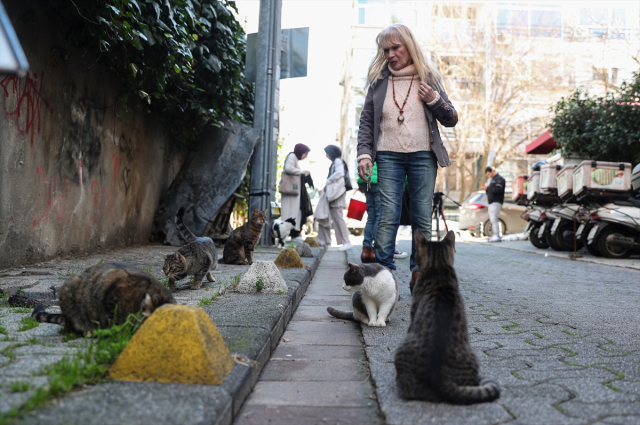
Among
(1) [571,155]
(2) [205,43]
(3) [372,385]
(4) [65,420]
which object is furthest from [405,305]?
(1) [571,155]

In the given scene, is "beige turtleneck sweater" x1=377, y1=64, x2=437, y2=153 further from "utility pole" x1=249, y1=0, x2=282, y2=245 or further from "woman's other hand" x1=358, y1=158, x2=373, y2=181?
"utility pole" x1=249, y1=0, x2=282, y2=245

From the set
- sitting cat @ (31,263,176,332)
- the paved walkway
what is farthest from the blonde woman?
sitting cat @ (31,263,176,332)

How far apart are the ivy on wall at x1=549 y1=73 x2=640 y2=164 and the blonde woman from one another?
31.4 ft

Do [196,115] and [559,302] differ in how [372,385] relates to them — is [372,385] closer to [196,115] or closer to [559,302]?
[559,302]

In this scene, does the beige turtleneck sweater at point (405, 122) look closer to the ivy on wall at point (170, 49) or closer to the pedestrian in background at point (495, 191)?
the ivy on wall at point (170, 49)

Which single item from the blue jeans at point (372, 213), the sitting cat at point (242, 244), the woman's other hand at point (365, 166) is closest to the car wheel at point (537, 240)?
the blue jeans at point (372, 213)

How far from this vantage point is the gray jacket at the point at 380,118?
4.69m

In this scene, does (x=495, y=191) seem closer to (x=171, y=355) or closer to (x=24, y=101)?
(x=24, y=101)

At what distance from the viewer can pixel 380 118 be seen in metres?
4.79

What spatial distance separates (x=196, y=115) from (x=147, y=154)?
3.48 feet

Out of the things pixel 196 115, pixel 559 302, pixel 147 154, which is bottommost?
pixel 559 302

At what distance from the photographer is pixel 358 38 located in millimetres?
35125

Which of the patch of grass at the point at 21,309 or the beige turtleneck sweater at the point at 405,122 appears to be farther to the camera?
the beige turtleneck sweater at the point at 405,122

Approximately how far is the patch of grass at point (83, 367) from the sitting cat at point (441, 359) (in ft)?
3.81
